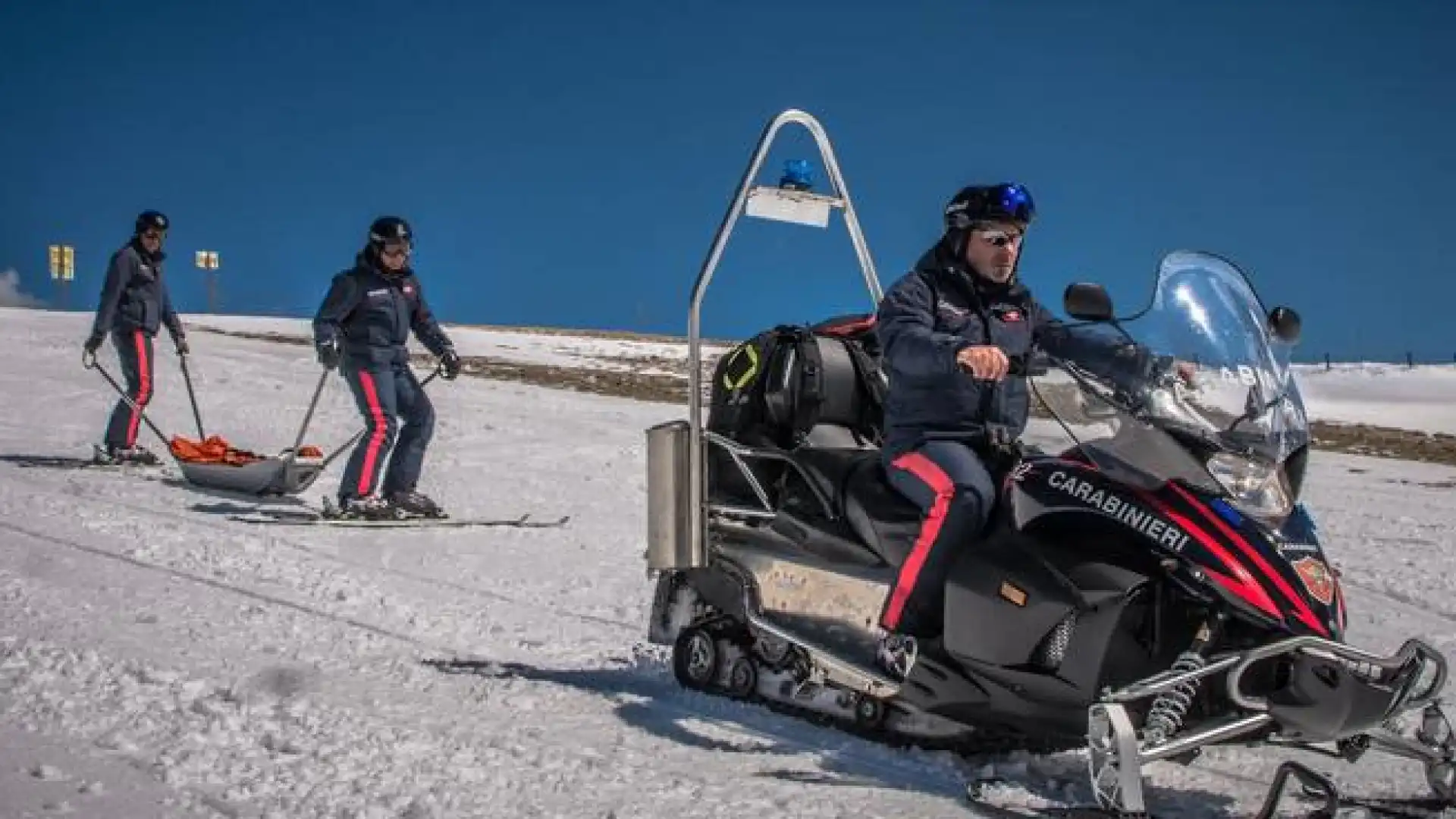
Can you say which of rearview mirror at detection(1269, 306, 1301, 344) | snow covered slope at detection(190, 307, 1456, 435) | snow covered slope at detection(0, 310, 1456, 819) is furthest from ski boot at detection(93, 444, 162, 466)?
snow covered slope at detection(190, 307, 1456, 435)

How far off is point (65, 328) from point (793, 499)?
2452 centimetres

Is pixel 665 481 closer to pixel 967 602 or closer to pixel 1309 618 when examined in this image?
pixel 967 602

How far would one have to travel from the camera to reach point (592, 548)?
30.6ft

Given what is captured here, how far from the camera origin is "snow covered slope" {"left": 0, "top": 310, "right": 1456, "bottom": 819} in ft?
13.1

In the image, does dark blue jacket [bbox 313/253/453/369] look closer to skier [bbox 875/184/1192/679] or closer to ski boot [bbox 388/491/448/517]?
ski boot [bbox 388/491/448/517]

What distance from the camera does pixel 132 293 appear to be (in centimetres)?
1237

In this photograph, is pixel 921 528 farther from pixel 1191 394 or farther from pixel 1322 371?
pixel 1322 371

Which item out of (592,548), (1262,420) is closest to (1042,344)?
(1262,420)

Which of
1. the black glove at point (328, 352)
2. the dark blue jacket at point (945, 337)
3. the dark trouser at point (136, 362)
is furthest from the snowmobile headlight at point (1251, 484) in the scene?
the dark trouser at point (136, 362)

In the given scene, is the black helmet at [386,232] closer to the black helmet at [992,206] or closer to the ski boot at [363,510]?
the ski boot at [363,510]

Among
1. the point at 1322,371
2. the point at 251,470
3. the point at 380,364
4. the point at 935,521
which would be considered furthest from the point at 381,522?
the point at 1322,371

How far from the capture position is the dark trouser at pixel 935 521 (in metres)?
4.36

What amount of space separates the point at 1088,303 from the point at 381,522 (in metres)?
6.73

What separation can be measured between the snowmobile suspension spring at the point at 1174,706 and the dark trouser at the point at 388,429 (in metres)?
7.21
